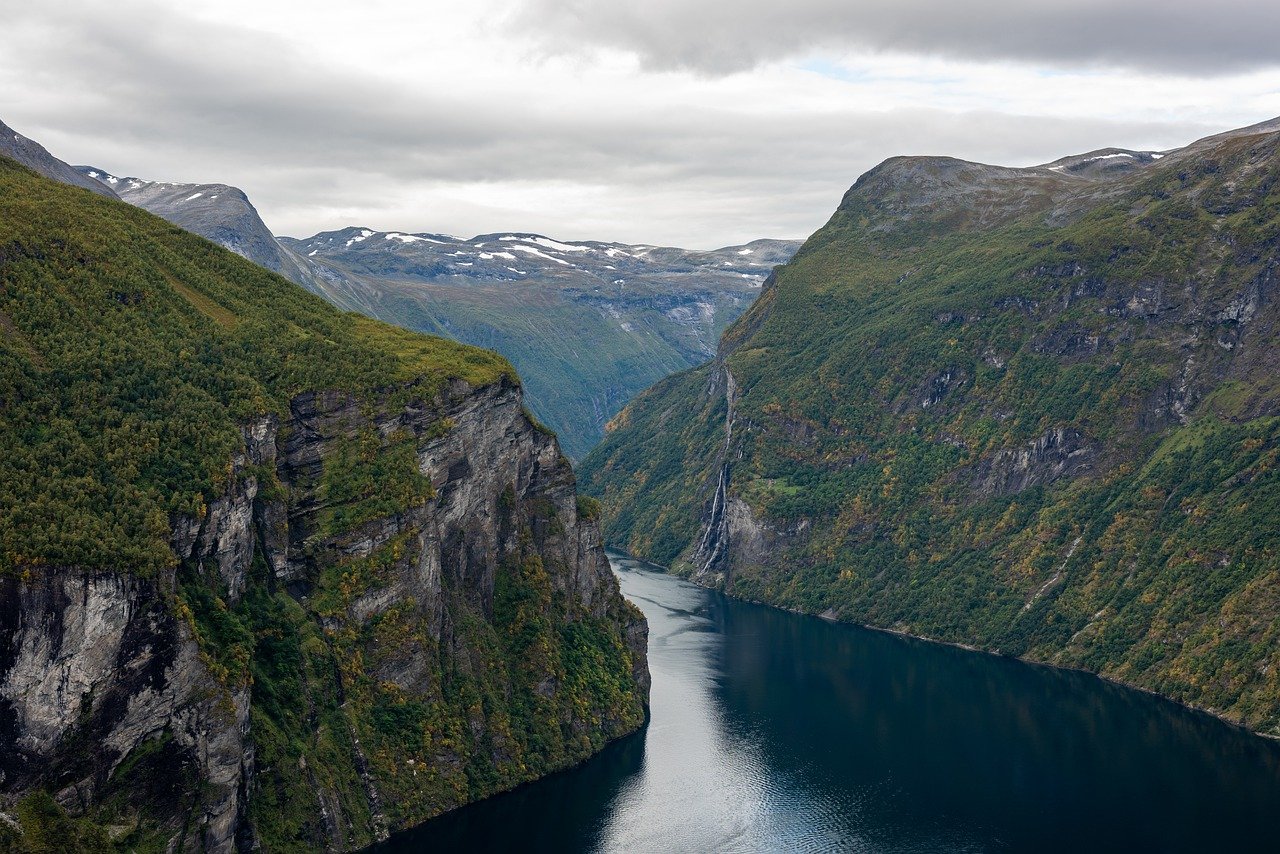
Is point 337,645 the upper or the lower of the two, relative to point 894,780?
upper

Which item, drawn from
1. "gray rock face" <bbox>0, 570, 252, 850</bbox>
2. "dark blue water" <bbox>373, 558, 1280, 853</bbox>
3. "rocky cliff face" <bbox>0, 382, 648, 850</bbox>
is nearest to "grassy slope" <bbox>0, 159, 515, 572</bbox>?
"gray rock face" <bbox>0, 570, 252, 850</bbox>

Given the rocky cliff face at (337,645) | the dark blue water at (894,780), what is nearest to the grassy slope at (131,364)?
the rocky cliff face at (337,645)

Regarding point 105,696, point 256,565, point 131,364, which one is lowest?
point 105,696

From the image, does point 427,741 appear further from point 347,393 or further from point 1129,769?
point 1129,769

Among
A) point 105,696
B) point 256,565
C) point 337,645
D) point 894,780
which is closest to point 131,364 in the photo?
point 256,565

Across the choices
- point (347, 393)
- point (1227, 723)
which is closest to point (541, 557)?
point (347, 393)

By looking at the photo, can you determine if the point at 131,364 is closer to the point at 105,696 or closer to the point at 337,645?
the point at 337,645
